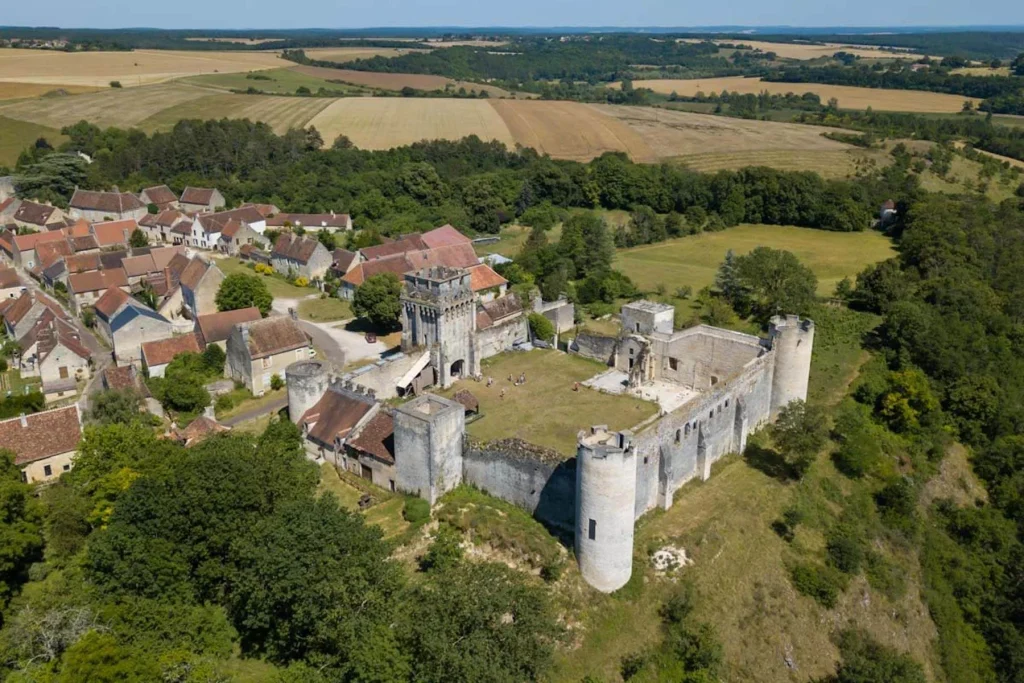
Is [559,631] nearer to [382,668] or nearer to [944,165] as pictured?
[382,668]

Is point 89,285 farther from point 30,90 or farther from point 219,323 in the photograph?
point 30,90

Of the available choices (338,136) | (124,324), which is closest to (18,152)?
(338,136)

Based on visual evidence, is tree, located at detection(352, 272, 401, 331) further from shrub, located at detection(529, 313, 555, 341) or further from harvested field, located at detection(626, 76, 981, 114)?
harvested field, located at detection(626, 76, 981, 114)

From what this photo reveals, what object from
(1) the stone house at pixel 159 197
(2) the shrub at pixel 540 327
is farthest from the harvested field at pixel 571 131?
(2) the shrub at pixel 540 327

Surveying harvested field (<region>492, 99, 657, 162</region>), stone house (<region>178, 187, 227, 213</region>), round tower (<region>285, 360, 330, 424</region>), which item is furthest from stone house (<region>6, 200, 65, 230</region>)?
harvested field (<region>492, 99, 657, 162</region>)

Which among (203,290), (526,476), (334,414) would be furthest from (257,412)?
(526,476)

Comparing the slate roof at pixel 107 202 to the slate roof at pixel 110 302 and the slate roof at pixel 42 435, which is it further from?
the slate roof at pixel 42 435
